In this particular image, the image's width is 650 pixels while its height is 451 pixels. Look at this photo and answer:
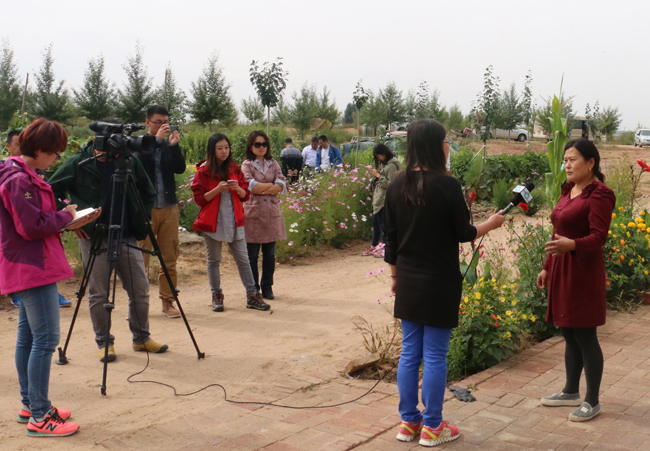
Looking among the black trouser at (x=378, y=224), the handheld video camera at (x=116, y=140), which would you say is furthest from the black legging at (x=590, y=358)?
the black trouser at (x=378, y=224)

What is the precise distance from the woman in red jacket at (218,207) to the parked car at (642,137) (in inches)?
1499

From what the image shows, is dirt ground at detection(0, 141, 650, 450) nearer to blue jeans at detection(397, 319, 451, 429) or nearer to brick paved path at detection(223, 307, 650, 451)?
brick paved path at detection(223, 307, 650, 451)

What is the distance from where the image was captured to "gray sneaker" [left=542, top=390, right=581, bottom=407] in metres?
4.00

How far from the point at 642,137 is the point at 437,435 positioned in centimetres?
4109

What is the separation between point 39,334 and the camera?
3.72m

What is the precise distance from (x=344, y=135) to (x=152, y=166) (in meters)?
36.3

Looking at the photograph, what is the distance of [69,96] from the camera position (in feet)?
130

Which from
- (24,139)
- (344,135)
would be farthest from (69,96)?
(24,139)

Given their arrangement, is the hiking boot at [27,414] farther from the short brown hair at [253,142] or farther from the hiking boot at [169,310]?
the short brown hair at [253,142]

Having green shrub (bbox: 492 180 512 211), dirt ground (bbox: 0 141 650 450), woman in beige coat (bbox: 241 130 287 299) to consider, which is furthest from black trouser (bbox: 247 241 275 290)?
green shrub (bbox: 492 180 512 211)

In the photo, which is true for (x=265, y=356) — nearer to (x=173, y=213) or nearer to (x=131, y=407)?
(x=131, y=407)

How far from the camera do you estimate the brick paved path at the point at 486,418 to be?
350cm

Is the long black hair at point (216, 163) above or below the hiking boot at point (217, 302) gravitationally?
above

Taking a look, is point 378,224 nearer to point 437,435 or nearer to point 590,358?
point 590,358
